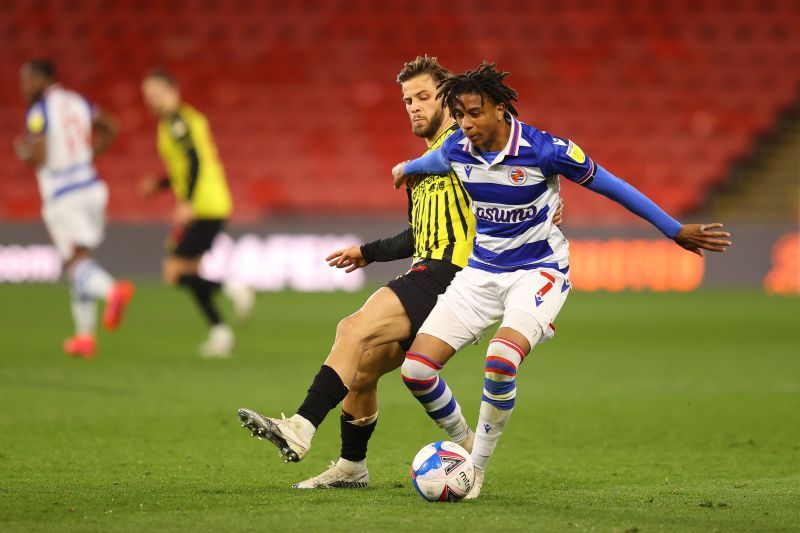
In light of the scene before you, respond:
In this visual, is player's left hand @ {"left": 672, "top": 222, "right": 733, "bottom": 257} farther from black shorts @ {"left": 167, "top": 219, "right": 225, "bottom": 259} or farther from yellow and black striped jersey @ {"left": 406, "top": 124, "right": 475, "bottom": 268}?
black shorts @ {"left": 167, "top": 219, "right": 225, "bottom": 259}

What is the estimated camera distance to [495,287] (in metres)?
5.08

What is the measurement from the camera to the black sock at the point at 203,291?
10.6 m

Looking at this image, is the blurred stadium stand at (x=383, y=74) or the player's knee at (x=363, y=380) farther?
the blurred stadium stand at (x=383, y=74)

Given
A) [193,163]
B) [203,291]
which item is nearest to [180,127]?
[193,163]

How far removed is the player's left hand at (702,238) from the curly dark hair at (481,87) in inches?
33.6

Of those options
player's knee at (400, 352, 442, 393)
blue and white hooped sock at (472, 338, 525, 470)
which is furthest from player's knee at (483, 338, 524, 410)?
player's knee at (400, 352, 442, 393)

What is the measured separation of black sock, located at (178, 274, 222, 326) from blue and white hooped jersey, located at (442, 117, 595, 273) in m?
5.77

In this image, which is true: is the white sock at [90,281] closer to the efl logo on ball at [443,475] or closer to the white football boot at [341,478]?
the white football boot at [341,478]

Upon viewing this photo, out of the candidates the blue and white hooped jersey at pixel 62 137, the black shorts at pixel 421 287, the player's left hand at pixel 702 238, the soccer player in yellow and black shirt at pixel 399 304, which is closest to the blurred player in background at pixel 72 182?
the blue and white hooped jersey at pixel 62 137

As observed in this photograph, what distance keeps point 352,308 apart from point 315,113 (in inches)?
265

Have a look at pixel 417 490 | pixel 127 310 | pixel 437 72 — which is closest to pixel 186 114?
pixel 127 310

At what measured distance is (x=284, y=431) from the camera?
4.66 metres

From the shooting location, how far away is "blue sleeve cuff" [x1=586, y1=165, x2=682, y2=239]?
492 cm

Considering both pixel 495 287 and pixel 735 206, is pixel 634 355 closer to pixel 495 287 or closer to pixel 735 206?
pixel 495 287
